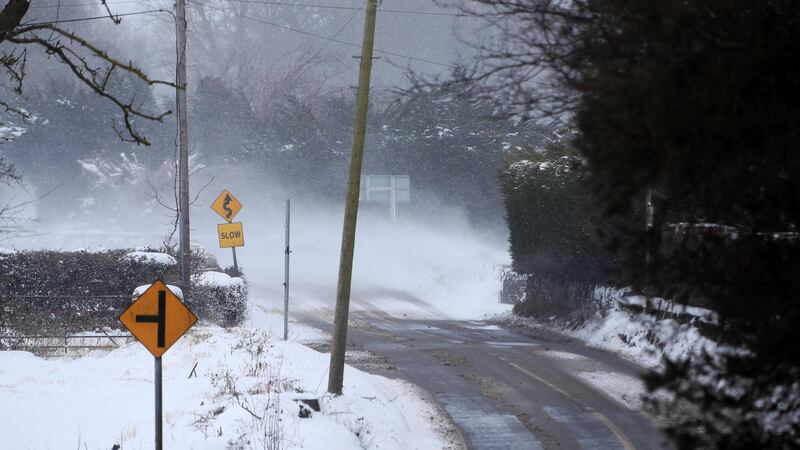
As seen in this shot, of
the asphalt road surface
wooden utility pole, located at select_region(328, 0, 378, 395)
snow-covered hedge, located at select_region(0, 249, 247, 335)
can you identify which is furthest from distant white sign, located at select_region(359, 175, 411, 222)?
wooden utility pole, located at select_region(328, 0, 378, 395)

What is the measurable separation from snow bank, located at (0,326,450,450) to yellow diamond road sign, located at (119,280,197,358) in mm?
1150

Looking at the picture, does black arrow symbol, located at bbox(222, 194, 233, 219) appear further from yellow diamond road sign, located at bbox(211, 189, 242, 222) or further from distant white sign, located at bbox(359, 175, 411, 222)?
distant white sign, located at bbox(359, 175, 411, 222)

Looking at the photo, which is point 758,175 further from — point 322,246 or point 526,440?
point 322,246

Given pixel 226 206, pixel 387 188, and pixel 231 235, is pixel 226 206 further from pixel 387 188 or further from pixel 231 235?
pixel 387 188

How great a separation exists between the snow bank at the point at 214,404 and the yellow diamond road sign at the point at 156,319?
3.77 feet

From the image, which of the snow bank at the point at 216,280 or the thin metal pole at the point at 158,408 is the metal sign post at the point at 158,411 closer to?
the thin metal pole at the point at 158,408

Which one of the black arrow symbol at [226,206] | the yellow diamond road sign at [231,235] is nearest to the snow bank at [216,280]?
the yellow diamond road sign at [231,235]

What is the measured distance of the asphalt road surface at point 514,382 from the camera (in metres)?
11.7

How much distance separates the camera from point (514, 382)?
15.5m

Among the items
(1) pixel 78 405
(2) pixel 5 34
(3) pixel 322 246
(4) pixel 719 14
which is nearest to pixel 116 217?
(3) pixel 322 246

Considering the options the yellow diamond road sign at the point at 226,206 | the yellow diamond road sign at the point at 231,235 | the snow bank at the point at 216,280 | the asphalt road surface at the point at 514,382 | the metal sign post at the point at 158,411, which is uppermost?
the yellow diamond road sign at the point at 226,206

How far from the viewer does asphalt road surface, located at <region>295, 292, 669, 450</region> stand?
11.7 m

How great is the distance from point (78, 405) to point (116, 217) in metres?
46.5

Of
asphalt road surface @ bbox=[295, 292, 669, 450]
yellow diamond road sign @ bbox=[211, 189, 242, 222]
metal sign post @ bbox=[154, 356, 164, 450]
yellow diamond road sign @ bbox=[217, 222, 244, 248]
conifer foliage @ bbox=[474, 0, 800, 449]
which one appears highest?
conifer foliage @ bbox=[474, 0, 800, 449]
